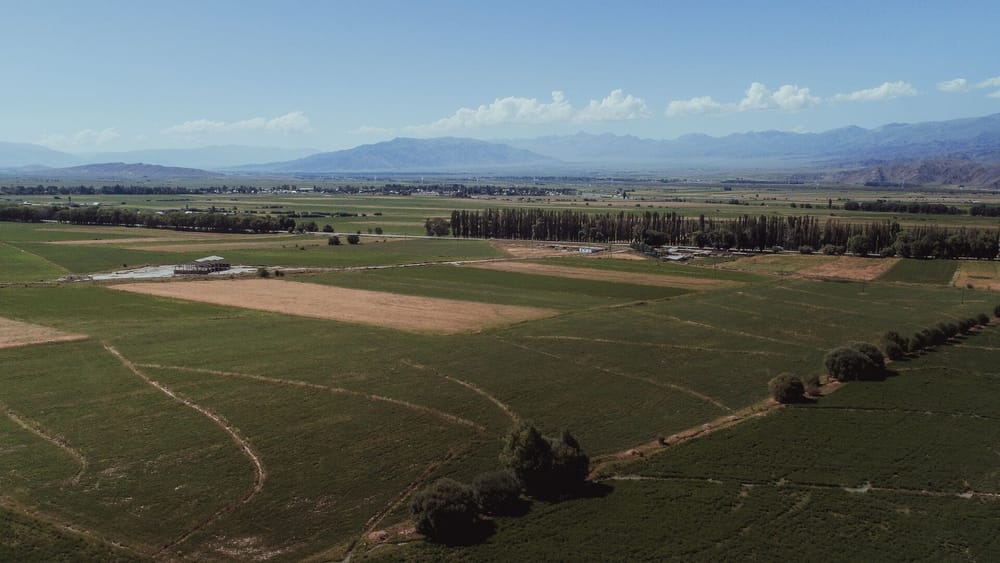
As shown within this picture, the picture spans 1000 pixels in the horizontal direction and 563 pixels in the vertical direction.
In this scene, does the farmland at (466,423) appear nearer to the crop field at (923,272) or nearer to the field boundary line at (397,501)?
the field boundary line at (397,501)

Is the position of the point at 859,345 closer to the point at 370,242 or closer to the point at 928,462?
the point at 928,462

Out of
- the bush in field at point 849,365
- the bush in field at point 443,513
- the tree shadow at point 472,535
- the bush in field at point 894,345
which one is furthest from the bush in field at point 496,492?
the bush in field at point 894,345

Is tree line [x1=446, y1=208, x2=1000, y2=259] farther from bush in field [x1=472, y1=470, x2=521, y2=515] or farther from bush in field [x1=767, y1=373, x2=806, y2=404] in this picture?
bush in field [x1=472, y1=470, x2=521, y2=515]

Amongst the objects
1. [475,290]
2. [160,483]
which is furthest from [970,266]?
[160,483]

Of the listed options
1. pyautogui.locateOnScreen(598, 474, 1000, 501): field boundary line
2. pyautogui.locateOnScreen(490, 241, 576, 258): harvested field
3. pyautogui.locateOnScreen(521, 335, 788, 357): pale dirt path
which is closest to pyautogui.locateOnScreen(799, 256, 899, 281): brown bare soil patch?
pyautogui.locateOnScreen(490, 241, 576, 258): harvested field

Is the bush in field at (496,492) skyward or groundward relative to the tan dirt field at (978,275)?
groundward

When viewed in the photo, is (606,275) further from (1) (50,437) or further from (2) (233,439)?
(1) (50,437)

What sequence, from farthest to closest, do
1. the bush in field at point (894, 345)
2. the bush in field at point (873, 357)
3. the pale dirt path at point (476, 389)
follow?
the bush in field at point (894, 345) < the bush in field at point (873, 357) < the pale dirt path at point (476, 389)

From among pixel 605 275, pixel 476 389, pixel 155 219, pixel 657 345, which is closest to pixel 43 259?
pixel 155 219
